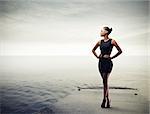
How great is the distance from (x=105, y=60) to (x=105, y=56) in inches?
1.9

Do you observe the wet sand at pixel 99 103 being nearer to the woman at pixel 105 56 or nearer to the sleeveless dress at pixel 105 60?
the woman at pixel 105 56

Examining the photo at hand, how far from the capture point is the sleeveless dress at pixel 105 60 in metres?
3.18

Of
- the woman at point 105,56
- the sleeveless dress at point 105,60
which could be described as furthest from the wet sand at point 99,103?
the sleeveless dress at point 105,60

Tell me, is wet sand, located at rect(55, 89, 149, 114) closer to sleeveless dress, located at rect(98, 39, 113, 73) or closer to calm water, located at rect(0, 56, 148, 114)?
calm water, located at rect(0, 56, 148, 114)

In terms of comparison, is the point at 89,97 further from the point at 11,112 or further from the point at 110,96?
the point at 11,112

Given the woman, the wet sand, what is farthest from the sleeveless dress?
the wet sand

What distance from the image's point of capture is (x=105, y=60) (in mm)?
3225

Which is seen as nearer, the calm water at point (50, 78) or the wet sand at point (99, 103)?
the wet sand at point (99, 103)

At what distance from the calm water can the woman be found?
0.05m

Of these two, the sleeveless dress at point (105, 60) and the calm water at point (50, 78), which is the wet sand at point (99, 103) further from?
the sleeveless dress at point (105, 60)

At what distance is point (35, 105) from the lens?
322cm

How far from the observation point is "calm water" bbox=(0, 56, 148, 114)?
3.23m

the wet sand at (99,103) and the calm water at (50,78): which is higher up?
the calm water at (50,78)

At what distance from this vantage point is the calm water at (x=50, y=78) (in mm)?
3230
